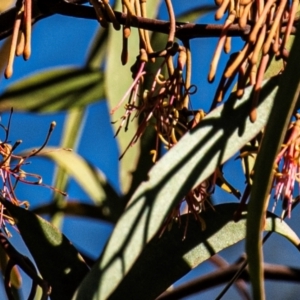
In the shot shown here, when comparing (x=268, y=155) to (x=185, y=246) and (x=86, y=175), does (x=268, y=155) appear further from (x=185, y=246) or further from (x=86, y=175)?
(x=86, y=175)

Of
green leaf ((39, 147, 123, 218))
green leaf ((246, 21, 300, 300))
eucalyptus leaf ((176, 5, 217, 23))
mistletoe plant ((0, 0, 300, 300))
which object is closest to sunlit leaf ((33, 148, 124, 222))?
green leaf ((39, 147, 123, 218))

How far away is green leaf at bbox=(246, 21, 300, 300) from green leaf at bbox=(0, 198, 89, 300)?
145 mm

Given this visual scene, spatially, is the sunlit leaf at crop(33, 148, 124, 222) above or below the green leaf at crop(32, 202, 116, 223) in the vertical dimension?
above

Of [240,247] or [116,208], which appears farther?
[240,247]

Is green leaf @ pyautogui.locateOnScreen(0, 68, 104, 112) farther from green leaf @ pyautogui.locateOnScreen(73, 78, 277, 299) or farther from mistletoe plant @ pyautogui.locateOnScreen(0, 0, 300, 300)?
green leaf @ pyautogui.locateOnScreen(73, 78, 277, 299)

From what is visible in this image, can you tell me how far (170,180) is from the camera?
1.14ft

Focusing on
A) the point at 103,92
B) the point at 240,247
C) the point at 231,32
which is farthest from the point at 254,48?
the point at 240,247

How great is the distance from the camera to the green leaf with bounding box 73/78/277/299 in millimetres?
333

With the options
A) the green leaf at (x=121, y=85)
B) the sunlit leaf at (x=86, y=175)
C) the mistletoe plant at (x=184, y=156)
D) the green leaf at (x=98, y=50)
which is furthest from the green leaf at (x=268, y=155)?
the green leaf at (x=98, y=50)

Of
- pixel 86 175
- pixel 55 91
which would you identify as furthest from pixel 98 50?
pixel 86 175

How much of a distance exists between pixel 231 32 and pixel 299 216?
1.59 m

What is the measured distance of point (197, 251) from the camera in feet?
1.46

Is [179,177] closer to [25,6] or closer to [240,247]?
[25,6]

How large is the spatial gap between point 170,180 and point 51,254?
124 millimetres
